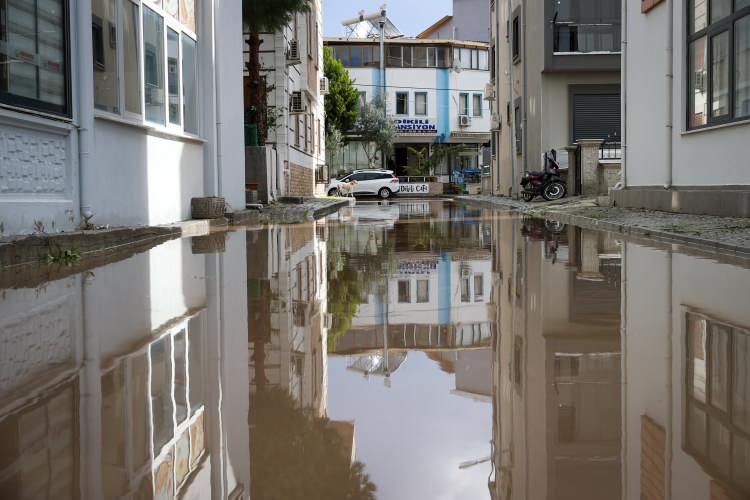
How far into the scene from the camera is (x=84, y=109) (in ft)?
33.1

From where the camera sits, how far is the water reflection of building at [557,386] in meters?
2.45

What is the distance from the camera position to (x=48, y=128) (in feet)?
30.8

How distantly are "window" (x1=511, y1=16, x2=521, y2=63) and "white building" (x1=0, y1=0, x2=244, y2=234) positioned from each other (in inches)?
591

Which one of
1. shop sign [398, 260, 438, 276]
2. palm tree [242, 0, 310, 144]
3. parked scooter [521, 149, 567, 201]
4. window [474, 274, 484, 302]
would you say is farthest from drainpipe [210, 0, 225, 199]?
parked scooter [521, 149, 567, 201]

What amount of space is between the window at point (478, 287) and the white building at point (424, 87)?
5098 cm

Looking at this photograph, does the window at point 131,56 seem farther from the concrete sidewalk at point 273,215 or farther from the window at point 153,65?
the concrete sidewalk at point 273,215

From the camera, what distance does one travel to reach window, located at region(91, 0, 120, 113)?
36.3ft

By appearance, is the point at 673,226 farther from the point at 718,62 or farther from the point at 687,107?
the point at 687,107

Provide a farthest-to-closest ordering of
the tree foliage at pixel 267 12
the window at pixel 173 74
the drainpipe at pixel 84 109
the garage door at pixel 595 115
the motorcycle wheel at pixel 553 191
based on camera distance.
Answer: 1. the garage door at pixel 595 115
2. the motorcycle wheel at pixel 553 191
3. the tree foliage at pixel 267 12
4. the window at pixel 173 74
5. the drainpipe at pixel 84 109

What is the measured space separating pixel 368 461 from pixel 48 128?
7841 mm

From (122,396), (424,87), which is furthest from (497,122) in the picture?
(122,396)

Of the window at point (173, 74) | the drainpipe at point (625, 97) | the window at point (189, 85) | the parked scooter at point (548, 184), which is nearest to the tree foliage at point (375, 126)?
the parked scooter at point (548, 184)

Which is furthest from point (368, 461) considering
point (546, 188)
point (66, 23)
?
point (546, 188)

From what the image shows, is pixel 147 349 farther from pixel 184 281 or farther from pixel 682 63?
pixel 682 63
